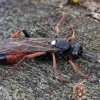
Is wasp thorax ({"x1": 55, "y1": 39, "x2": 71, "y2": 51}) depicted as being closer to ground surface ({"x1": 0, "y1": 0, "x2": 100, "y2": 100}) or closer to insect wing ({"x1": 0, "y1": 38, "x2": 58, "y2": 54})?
insect wing ({"x1": 0, "y1": 38, "x2": 58, "y2": 54})

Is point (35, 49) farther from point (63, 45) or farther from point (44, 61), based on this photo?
point (63, 45)

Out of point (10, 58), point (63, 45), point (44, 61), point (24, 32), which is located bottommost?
point (44, 61)

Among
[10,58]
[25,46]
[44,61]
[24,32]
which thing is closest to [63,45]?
[44,61]

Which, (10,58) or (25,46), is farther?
(25,46)

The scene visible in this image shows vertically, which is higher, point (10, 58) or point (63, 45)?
point (63, 45)

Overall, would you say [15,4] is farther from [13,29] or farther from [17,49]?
[17,49]

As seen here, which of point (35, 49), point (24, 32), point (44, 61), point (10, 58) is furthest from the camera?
point (24, 32)

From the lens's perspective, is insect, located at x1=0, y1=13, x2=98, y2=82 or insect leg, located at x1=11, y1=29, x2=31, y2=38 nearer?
insect, located at x1=0, y1=13, x2=98, y2=82

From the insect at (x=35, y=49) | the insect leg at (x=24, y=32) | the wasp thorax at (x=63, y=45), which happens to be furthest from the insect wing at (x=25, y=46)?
the insect leg at (x=24, y=32)

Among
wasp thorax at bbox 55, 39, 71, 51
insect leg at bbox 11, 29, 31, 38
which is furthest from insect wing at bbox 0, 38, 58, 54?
insect leg at bbox 11, 29, 31, 38
